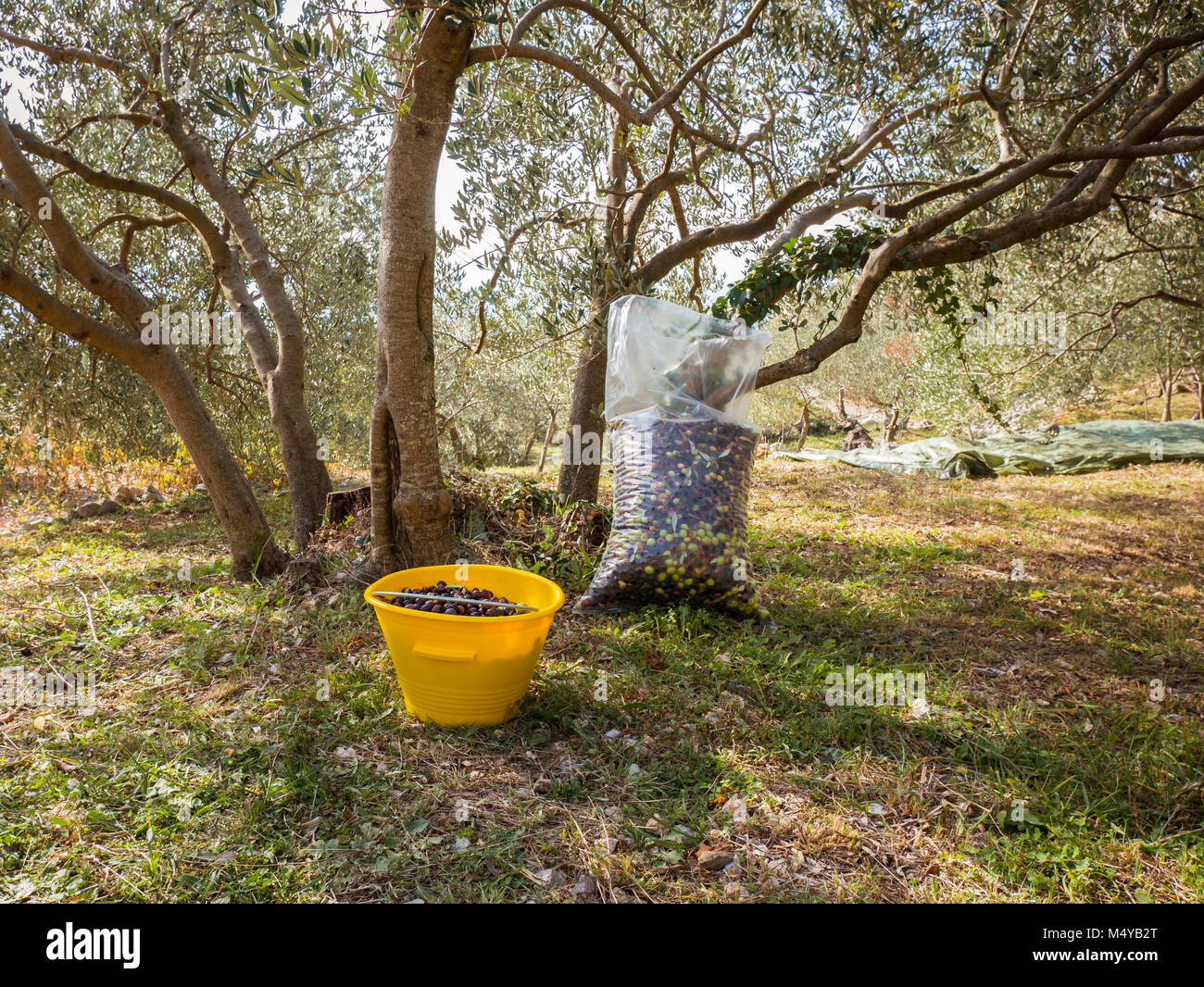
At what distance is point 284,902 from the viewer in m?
1.93

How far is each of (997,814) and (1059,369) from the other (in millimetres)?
11345

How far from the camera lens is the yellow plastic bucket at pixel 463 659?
2.67 m

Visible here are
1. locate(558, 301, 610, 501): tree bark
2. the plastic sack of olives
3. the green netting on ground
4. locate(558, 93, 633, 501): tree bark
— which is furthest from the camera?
the green netting on ground

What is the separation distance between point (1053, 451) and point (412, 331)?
9.99m

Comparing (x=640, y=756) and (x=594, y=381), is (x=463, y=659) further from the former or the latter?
(x=594, y=381)

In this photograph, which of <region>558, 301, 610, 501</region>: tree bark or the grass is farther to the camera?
<region>558, 301, 610, 501</region>: tree bark

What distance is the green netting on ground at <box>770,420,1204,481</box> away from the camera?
1003cm

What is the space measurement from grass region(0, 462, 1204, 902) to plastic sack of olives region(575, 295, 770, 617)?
23 cm

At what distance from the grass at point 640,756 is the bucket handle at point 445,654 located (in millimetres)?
346

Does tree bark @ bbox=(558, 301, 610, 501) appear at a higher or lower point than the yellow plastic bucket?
higher

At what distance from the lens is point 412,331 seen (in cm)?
382

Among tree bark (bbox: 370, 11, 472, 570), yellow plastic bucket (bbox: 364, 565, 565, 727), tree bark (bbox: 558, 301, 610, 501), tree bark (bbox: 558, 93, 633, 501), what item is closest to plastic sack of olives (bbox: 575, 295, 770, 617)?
tree bark (bbox: 558, 93, 633, 501)

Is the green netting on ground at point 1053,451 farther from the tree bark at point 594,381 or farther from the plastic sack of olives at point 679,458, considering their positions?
the plastic sack of olives at point 679,458

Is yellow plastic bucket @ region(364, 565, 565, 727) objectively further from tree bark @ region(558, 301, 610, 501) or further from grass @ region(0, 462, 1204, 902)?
tree bark @ region(558, 301, 610, 501)
